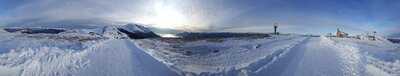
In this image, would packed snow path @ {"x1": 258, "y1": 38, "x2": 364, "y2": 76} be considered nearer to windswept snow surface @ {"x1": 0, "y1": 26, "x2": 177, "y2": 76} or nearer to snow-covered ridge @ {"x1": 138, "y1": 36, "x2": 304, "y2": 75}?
snow-covered ridge @ {"x1": 138, "y1": 36, "x2": 304, "y2": 75}

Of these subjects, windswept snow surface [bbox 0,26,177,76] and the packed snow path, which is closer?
windswept snow surface [bbox 0,26,177,76]

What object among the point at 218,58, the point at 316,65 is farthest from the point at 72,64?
the point at 218,58

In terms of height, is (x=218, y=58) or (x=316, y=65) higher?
(x=316, y=65)

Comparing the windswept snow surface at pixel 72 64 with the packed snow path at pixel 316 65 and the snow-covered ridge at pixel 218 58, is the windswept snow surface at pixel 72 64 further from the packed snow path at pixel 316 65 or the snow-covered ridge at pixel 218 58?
the packed snow path at pixel 316 65

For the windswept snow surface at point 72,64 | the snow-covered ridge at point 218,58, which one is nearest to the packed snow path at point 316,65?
the snow-covered ridge at point 218,58

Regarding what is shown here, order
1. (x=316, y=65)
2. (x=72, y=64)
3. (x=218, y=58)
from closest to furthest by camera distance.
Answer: (x=72, y=64), (x=316, y=65), (x=218, y=58)

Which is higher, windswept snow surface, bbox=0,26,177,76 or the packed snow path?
windswept snow surface, bbox=0,26,177,76

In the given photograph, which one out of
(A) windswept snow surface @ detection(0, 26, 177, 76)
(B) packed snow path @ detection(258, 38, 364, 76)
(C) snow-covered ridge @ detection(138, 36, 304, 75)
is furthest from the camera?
(C) snow-covered ridge @ detection(138, 36, 304, 75)

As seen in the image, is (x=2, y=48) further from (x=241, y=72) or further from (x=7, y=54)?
(x=241, y=72)

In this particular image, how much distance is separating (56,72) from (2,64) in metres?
1.84

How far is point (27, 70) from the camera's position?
12602mm

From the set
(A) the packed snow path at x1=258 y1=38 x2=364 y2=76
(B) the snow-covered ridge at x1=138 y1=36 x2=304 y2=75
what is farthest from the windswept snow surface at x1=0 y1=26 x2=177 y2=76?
(A) the packed snow path at x1=258 y1=38 x2=364 y2=76

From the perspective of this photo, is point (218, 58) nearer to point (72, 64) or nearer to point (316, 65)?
point (316, 65)

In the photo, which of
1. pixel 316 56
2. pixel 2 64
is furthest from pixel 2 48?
pixel 316 56
